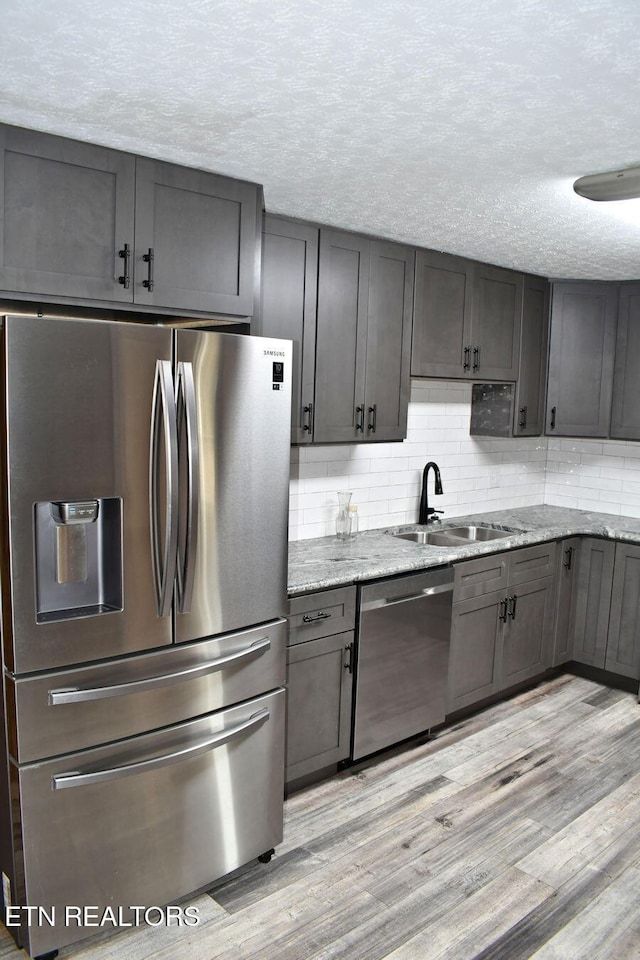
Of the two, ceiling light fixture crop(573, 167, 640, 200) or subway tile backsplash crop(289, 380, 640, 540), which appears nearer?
ceiling light fixture crop(573, 167, 640, 200)

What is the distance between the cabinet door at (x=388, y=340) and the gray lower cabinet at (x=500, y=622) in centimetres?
83

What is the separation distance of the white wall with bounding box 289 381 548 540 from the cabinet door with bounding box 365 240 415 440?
28cm

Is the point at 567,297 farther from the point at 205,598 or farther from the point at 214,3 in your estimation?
the point at 214,3

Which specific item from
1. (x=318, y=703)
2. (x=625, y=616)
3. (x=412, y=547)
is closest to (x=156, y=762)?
(x=318, y=703)

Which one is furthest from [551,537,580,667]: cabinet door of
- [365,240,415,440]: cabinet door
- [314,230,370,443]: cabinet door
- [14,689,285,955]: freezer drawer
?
[14,689,285,955]: freezer drawer

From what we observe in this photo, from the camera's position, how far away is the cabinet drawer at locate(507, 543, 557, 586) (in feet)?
13.6

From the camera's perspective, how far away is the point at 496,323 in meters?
4.32

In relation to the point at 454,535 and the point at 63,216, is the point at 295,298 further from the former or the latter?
the point at 454,535

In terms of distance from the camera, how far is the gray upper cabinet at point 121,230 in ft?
7.20

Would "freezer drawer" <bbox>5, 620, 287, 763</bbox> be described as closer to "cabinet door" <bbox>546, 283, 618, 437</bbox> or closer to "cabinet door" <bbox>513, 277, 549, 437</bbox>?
"cabinet door" <bbox>513, 277, 549, 437</bbox>

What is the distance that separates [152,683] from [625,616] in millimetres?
3186

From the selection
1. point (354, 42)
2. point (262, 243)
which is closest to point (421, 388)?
point (262, 243)

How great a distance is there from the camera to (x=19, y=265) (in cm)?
219

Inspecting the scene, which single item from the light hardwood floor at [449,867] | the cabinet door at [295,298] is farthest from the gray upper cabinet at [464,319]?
the light hardwood floor at [449,867]
